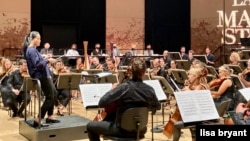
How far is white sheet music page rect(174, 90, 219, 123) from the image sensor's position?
4762mm

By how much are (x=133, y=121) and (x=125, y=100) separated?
10.6 inches

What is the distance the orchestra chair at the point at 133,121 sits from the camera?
176 inches

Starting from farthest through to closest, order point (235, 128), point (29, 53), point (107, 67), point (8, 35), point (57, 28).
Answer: point (57, 28), point (8, 35), point (107, 67), point (29, 53), point (235, 128)

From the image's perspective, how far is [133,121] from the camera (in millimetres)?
4508

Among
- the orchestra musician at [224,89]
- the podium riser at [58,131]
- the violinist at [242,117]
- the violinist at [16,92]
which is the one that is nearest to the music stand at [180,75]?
the orchestra musician at [224,89]

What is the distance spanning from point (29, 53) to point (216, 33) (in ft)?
48.8

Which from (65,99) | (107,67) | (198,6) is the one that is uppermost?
(198,6)

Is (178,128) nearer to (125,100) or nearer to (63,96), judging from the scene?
(125,100)

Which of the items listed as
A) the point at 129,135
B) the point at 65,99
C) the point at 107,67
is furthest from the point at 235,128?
the point at 107,67

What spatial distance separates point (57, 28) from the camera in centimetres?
1938

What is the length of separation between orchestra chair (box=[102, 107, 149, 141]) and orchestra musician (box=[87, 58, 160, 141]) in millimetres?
43

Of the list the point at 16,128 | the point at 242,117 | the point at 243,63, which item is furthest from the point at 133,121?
the point at 243,63

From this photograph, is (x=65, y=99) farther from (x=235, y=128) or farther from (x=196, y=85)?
(x=235, y=128)

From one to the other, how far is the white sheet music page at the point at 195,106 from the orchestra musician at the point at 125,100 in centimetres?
32
